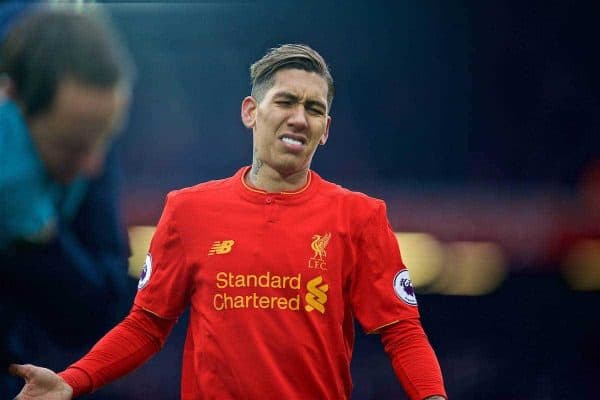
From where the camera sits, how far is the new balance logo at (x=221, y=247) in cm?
225

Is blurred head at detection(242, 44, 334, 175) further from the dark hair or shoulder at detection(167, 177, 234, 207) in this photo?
the dark hair

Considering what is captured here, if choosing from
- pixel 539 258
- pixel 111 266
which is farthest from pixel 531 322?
pixel 111 266

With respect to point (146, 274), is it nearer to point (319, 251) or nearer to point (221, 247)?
point (221, 247)

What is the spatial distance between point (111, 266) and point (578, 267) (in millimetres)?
2744

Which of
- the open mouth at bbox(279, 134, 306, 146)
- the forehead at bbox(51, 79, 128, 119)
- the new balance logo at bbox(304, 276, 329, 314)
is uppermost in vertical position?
the forehead at bbox(51, 79, 128, 119)

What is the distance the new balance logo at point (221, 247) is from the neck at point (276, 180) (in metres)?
0.16

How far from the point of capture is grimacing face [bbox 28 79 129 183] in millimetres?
A: 1121

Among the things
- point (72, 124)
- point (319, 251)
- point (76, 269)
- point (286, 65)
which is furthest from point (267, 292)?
point (72, 124)

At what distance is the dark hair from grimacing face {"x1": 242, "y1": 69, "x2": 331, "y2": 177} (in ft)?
3.69

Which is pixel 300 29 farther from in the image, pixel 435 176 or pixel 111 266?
pixel 111 266

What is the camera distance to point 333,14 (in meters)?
3.50

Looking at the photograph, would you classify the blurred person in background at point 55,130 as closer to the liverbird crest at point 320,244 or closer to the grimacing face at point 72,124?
the grimacing face at point 72,124

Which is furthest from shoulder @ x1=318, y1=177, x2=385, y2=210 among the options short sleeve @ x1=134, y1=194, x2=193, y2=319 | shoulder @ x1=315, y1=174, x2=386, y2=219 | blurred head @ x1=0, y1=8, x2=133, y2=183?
blurred head @ x1=0, y1=8, x2=133, y2=183

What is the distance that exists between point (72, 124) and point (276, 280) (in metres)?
1.13
